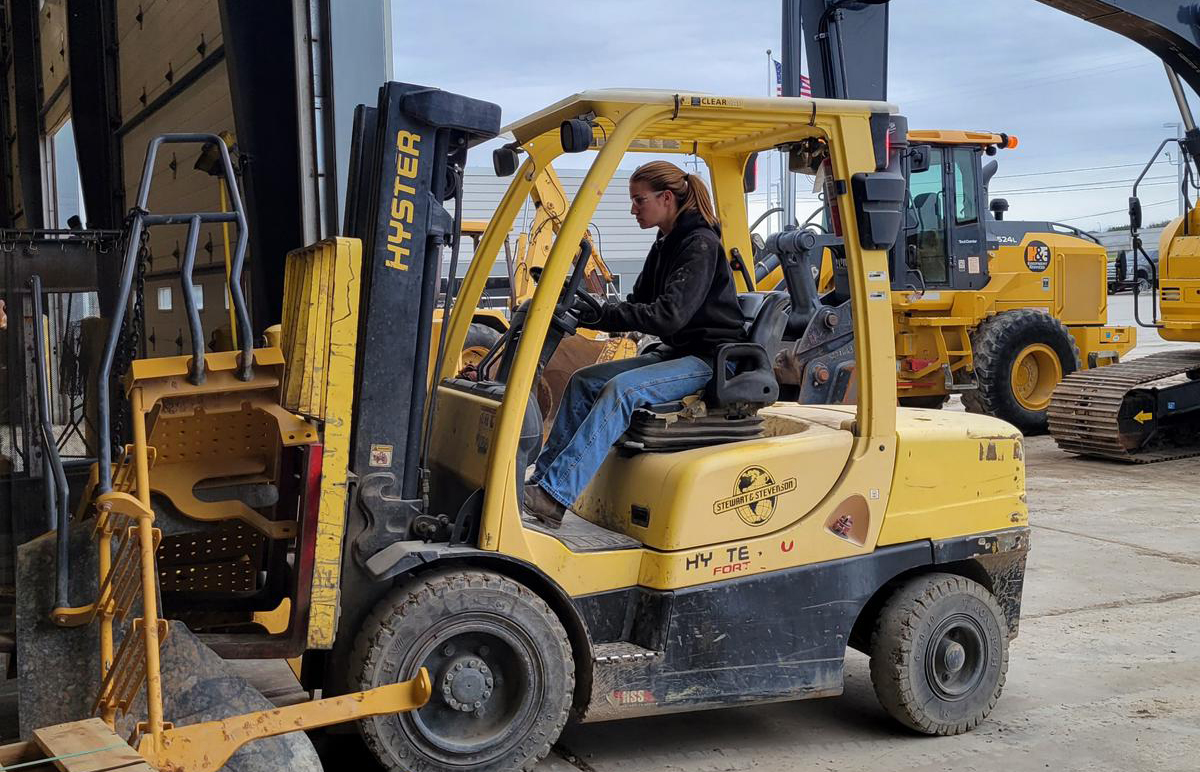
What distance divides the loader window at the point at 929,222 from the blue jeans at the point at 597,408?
9.38 m

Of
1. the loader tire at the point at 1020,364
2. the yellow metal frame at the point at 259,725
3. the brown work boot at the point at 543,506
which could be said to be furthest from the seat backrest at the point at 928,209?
the yellow metal frame at the point at 259,725

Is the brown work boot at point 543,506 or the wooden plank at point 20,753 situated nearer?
the wooden plank at point 20,753

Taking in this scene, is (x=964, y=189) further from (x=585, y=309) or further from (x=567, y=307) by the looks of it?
(x=567, y=307)

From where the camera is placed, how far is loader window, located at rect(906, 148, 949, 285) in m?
13.5

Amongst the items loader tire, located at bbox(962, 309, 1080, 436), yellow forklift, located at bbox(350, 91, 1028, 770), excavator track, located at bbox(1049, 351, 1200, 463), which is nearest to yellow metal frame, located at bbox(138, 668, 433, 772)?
yellow forklift, located at bbox(350, 91, 1028, 770)

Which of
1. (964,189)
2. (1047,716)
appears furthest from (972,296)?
(1047,716)

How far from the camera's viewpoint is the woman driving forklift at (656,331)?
175 inches

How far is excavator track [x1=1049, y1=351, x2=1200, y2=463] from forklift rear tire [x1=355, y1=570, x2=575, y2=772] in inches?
361

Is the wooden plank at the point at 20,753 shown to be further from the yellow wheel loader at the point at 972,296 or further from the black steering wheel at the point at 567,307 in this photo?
the yellow wheel loader at the point at 972,296

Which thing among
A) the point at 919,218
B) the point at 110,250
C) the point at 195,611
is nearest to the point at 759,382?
the point at 195,611

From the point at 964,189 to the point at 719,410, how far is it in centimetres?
979

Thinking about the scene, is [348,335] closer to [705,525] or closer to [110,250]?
[705,525]

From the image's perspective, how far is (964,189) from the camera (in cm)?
1364

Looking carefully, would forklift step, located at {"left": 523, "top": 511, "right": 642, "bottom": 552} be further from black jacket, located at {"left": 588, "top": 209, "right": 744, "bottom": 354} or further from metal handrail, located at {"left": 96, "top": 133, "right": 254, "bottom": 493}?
metal handrail, located at {"left": 96, "top": 133, "right": 254, "bottom": 493}
